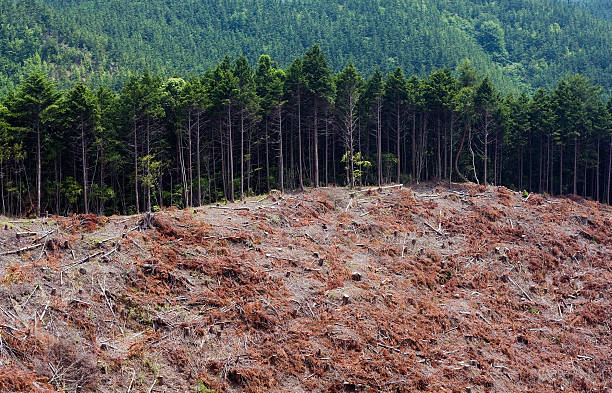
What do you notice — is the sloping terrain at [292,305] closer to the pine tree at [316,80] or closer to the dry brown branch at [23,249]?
the dry brown branch at [23,249]

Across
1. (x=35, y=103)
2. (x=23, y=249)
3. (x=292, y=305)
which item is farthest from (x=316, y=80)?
(x=23, y=249)

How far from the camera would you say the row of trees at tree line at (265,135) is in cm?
4159

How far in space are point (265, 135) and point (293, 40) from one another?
132335mm

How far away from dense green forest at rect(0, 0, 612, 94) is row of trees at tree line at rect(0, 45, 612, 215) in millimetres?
69975

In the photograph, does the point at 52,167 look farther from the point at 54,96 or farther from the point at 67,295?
the point at 67,295

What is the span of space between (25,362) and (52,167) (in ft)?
106

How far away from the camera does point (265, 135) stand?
5175 cm

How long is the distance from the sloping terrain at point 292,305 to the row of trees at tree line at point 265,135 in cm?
1393

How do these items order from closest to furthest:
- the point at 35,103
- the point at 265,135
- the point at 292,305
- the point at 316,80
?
the point at 292,305
the point at 35,103
the point at 316,80
the point at 265,135

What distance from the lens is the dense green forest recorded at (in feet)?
422

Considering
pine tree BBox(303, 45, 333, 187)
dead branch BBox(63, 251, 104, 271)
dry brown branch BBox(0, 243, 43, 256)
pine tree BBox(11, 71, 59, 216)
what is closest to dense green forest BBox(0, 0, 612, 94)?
pine tree BBox(11, 71, 59, 216)

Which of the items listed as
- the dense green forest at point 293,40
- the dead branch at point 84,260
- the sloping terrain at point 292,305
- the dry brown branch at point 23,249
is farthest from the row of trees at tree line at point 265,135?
the dense green forest at point 293,40

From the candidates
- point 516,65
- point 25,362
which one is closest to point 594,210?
point 25,362

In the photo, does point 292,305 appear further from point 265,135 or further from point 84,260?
point 265,135
